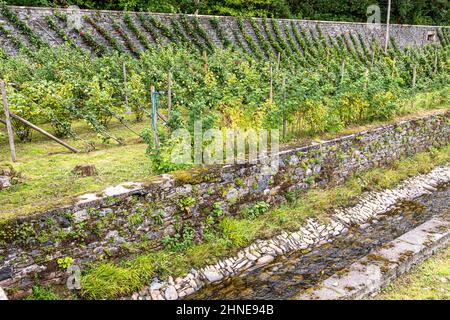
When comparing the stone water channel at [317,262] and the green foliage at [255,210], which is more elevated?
the green foliage at [255,210]

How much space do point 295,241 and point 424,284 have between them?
221 centimetres

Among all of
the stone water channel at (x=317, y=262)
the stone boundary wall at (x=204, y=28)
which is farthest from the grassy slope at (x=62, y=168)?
the stone boundary wall at (x=204, y=28)

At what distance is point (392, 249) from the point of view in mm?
5797

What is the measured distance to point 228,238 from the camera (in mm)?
6348

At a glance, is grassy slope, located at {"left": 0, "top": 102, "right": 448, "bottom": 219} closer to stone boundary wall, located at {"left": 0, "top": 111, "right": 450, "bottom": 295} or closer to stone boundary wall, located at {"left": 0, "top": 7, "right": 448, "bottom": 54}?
stone boundary wall, located at {"left": 0, "top": 111, "right": 450, "bottom": 295}

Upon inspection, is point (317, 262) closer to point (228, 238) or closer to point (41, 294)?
point (228, 238)

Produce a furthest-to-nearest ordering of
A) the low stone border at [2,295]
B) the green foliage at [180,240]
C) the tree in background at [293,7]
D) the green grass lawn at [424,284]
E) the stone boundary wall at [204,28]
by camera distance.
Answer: the tree in background at [293,7]
the stone boundary wall at [204,28]
the green foliage at [180,240]
the green grass lawn at [424,284]
the low stone border at [2,295]

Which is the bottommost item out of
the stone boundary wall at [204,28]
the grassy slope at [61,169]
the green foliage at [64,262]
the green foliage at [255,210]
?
the green foliage at [255,210]

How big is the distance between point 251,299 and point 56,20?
576 inches

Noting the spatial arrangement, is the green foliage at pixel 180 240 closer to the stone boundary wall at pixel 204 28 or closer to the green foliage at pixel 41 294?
the green foliage at pixel 41 294

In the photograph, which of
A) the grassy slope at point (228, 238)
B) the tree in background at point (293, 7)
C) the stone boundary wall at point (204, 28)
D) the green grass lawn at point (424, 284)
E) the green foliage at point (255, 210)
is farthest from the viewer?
the tree in background at point (293, 7)

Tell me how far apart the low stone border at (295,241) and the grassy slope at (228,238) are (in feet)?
0.42

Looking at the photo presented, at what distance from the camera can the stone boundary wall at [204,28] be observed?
587 inches

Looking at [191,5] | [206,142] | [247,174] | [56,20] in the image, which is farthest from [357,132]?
[191,5]
